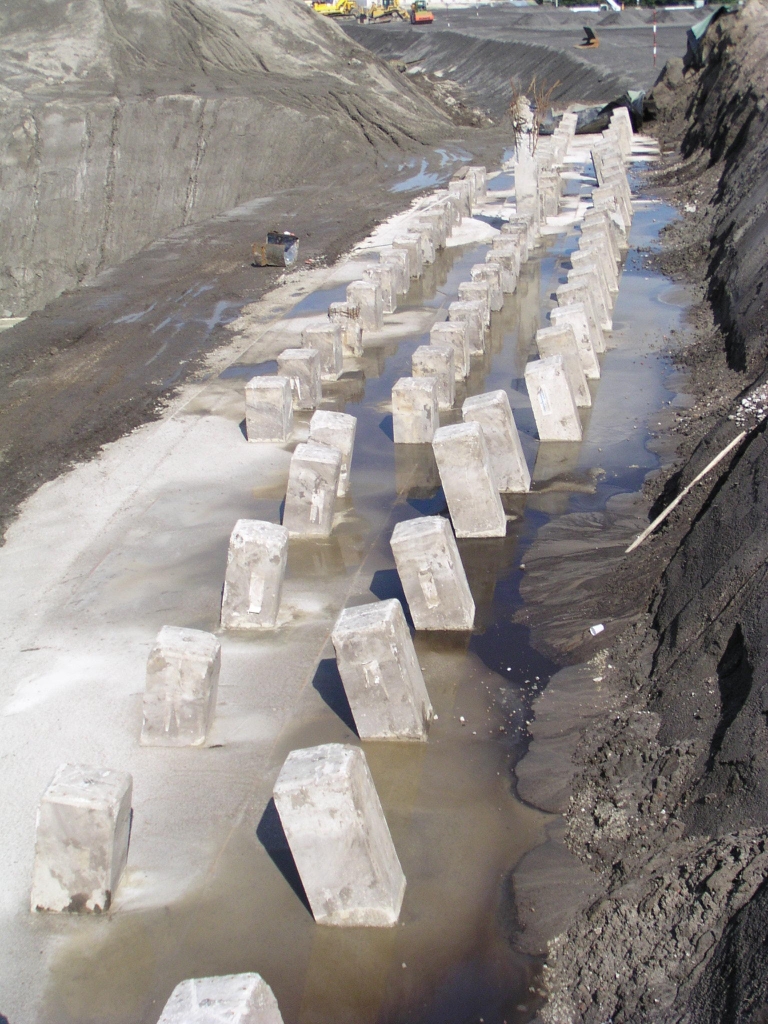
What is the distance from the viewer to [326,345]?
12055 millimetres

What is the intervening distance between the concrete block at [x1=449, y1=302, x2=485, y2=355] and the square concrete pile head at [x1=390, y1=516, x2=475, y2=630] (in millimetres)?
5608

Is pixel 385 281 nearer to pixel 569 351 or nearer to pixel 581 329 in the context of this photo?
pixel 581 329

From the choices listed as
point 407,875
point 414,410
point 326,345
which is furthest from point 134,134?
point 407,875

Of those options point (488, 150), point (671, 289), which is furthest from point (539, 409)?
point (488, 150)

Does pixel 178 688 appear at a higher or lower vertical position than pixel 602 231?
lower

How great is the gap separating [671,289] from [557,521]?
25.8 feet

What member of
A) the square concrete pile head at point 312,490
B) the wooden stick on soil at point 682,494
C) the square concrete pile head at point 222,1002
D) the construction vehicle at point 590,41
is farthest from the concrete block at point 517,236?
the construction vehicle at point 590,41

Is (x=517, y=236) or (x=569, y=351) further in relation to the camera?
(x=517, y=236)

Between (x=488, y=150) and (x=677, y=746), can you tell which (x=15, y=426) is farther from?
(x=488, y=150)

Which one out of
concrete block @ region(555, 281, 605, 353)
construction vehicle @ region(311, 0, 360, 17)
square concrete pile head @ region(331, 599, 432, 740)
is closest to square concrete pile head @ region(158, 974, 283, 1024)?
square concrete pile head @ region(331, 599, 432, 740)

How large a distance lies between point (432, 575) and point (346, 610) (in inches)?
44.2

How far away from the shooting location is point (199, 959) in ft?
14.9

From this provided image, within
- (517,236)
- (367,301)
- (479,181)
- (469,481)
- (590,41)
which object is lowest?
(367,301)

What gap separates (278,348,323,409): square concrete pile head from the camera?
11102mm
